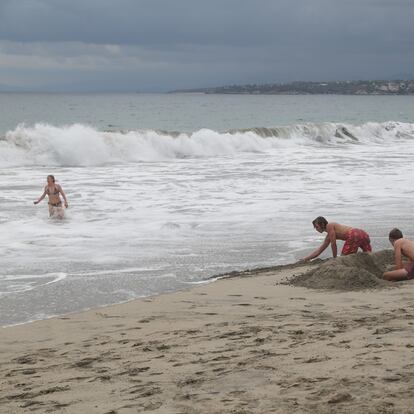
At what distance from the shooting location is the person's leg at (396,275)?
9.09 metres

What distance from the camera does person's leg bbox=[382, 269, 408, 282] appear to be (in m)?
9.09

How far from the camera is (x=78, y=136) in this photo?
33.1 meters

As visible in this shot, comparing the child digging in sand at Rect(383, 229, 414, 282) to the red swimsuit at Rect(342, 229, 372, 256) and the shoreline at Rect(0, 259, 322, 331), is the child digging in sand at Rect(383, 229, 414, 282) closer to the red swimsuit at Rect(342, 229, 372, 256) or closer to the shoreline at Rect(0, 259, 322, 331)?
the red swimsuit at Rect(342, 229, 372, 256)

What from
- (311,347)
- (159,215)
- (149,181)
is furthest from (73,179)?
(311,347)

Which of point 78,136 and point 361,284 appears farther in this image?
point 78,136

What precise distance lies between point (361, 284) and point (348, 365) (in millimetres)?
3859

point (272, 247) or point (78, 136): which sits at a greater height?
point (78, 136)

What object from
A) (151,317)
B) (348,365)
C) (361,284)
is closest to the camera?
(348,365)

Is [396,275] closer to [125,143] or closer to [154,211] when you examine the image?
[154,211]

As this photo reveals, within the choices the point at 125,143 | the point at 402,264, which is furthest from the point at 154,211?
the point at 125,143

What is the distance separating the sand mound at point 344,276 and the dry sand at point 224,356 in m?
0.22

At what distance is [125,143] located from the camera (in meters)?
34.5

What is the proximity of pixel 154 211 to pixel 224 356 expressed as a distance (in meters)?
11.1

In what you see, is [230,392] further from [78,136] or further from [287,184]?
[78,136]
